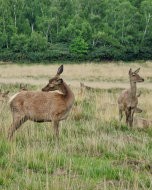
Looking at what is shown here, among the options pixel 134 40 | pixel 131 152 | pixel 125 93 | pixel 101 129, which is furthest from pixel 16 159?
pixel 134 40

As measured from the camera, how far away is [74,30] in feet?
220

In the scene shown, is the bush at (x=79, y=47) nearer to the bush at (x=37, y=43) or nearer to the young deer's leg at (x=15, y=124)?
the bush at (x=37, y=43)

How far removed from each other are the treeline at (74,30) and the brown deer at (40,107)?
160 ft

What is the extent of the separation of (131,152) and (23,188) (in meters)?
3.17

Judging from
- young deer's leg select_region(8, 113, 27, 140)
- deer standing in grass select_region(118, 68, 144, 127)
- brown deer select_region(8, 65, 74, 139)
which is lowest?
deer standing in grass select_region(118, 68, 144, 127)

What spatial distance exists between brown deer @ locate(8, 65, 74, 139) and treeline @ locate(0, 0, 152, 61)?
48758 millimetres

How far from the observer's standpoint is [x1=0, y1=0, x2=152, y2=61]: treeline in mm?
61812

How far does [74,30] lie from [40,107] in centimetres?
5710

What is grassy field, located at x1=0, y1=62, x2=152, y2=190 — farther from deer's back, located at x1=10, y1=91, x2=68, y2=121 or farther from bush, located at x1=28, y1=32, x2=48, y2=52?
bush, located at x1=28, y1=32, x2=48, y2=52

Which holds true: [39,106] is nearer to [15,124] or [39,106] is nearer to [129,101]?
[15,124]

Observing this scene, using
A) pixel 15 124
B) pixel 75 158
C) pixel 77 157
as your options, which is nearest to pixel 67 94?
pixel 15 124

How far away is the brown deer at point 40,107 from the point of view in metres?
10.5

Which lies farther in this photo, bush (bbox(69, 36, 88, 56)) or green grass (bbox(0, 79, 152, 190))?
bush (bbox(69, 36, 88, 56))

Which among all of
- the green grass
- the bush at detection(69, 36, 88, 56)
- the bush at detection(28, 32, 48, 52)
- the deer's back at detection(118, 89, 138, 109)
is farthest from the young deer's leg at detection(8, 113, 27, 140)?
the bush at detection(28, 32, 48, 52)
